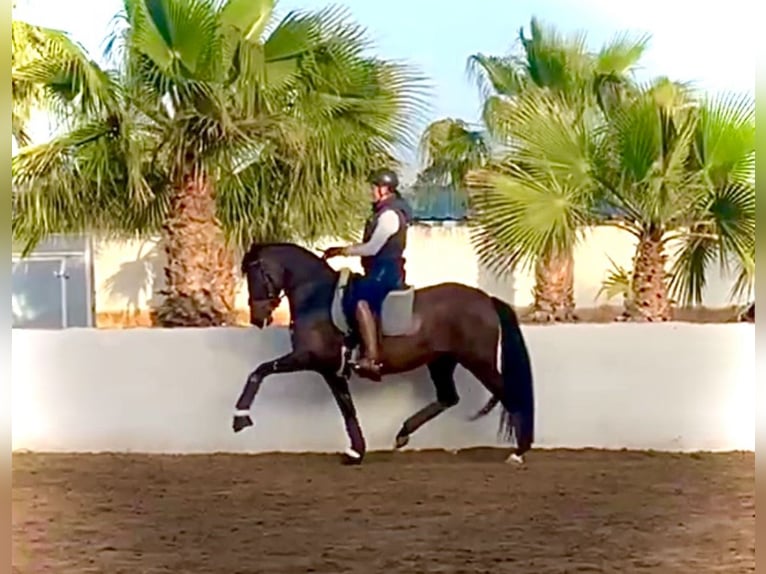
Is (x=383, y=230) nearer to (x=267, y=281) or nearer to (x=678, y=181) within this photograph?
(x=267, y=281)

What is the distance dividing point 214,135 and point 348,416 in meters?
1.72

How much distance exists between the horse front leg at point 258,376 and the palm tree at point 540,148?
4.11 ft

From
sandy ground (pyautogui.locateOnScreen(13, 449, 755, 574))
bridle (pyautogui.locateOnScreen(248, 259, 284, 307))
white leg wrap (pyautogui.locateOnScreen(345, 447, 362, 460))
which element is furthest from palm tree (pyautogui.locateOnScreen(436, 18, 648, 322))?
white leg wrap (pyautogui.locateOnScreen(345, 447, 362, 460))

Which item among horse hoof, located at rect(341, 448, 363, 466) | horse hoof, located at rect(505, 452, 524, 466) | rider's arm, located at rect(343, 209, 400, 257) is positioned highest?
rider's arm, located at rect(343, 209, 400, 257)

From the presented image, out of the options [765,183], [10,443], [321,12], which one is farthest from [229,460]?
[765,183]

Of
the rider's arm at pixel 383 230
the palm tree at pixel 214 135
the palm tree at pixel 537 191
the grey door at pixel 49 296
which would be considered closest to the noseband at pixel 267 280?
the rider's arm at pixel 383 230

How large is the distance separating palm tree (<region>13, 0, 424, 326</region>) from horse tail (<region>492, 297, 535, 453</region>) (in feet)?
4.42

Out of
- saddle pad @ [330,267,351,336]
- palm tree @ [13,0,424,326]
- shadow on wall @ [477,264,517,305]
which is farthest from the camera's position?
shadow on wall @ [477,264,517,305]

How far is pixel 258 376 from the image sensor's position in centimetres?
566

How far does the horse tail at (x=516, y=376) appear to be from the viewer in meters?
5.53

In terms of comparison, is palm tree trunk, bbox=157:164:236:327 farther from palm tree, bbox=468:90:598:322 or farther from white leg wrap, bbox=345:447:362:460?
palm tree, bbox=468:90:598:322

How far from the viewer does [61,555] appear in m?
3.85

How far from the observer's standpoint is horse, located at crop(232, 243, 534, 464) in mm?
5520

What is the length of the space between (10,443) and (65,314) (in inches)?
207
